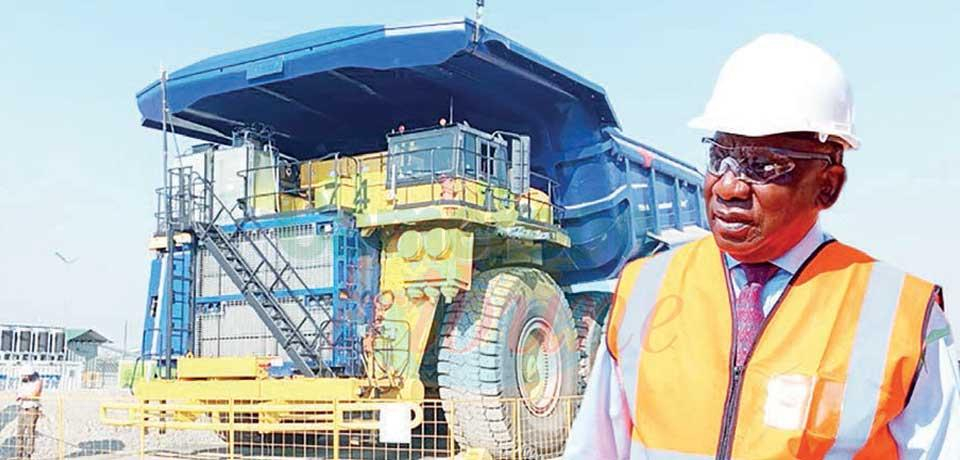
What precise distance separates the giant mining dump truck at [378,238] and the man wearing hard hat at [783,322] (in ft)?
21.2

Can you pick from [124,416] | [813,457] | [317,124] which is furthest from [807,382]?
[317,124]

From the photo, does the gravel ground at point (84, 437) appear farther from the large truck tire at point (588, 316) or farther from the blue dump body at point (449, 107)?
the large truck tire at point (588, 316)

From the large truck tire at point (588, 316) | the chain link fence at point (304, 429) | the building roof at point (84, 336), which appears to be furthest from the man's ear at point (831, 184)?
the building roof at point (84, 336)

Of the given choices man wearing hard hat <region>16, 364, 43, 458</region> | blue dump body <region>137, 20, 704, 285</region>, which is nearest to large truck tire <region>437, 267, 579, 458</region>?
blue dump body <region>137, 20, 704, 285</region>

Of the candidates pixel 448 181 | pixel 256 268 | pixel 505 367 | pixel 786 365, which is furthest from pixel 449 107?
pixel 786 365

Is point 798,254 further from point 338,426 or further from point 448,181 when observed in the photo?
point 448,181

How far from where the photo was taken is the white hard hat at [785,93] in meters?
1.56

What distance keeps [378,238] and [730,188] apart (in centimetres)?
798

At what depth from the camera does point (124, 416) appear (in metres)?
9.77

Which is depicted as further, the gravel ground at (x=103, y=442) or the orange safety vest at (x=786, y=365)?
the gravel ground at (x=103, y=442)

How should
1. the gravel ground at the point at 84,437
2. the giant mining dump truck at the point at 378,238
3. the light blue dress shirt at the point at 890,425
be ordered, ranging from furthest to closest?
1. the gravel ground at the point at 84,437
2. the giant mining dump truck at the point at 378,238
3. the light blue dress shirt at the point at 890,425

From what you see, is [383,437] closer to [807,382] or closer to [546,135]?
[546,135]

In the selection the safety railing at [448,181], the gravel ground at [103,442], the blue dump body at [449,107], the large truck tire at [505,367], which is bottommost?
the gravel ground at [103,442]

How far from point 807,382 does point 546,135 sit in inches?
385
